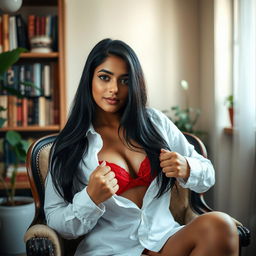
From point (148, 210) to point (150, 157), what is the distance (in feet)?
0.64

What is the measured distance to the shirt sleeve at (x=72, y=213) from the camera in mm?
1176

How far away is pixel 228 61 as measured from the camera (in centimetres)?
254

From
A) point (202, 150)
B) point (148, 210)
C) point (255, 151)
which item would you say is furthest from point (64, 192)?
point (255, 151)

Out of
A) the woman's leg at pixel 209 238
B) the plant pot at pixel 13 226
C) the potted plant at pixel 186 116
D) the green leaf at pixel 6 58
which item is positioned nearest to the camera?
the woman's leg at pixel 209 238

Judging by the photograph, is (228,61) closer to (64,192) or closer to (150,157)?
(150,157)

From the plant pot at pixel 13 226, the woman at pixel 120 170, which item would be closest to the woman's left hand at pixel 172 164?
the woman at pixel 120 170

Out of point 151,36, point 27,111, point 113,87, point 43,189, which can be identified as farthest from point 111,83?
point 151,36

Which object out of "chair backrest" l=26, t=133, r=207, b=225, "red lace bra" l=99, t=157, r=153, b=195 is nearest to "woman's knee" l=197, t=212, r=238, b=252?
"red lace bra" l=99, t=157, r=153, b=195

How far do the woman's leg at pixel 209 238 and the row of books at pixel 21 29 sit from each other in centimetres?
187

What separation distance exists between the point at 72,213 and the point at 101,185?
0.17m

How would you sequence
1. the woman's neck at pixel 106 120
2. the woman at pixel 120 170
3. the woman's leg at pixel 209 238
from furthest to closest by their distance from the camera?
1. the woman's neck at pixel 106 120
2. the woman at pixel 120 170
3. the woman's leg at pixel 209 238

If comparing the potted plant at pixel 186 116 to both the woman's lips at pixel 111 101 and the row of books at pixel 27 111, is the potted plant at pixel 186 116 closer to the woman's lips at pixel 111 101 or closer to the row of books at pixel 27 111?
the row of books at pixel 27 111

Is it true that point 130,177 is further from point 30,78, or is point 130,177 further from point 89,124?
point 30,78

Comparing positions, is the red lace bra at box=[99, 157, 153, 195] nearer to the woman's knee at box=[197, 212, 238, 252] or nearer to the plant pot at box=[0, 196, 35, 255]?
the woman's knee at box=[197, 212, 238, 252]
